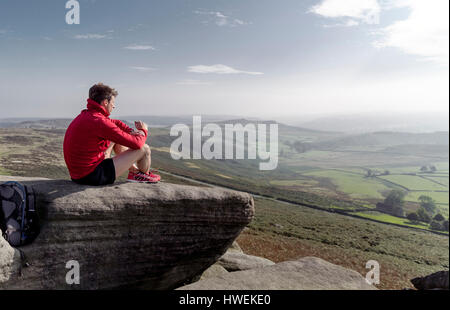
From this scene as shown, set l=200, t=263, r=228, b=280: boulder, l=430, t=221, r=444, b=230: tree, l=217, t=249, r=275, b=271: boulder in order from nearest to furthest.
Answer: l=200, t=263, r=228, b=280: boulder < l=217, t=249, r=275, b=271: boulder < l=430, t=221, r=444, b=230: tree

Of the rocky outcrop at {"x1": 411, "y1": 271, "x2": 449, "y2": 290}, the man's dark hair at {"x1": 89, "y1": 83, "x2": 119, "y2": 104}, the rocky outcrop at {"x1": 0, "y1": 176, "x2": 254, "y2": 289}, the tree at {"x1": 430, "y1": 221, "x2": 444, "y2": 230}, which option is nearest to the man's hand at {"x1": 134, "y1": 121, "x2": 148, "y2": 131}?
the man's dark hair at {"x1": 89, "y1": 83, "x2": 119, "y2": 104}

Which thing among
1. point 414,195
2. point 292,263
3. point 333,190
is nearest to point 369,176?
point 414,195

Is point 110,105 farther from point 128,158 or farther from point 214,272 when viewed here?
point 214,272

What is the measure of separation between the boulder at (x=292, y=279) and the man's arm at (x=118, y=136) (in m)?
4.48

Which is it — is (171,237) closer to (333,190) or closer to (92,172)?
(92,172)

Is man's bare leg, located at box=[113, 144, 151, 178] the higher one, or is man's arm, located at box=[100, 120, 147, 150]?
man's arm, located at box=[100, 120, 147, 150]

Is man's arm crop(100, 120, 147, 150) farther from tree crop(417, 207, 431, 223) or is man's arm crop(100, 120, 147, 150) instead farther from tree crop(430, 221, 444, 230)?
tree crop(417, 207, 431, 223)

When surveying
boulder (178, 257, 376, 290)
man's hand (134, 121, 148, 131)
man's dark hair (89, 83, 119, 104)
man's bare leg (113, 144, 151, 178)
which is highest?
man's dark hair (89, 83, 119, 104)

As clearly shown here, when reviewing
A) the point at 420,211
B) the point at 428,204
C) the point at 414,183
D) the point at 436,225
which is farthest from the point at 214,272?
the point at 414,183

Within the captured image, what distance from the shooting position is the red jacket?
25.1ft

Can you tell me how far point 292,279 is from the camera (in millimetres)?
9328

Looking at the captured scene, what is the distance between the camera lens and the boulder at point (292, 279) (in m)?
8.38

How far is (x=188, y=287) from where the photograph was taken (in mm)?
8000
